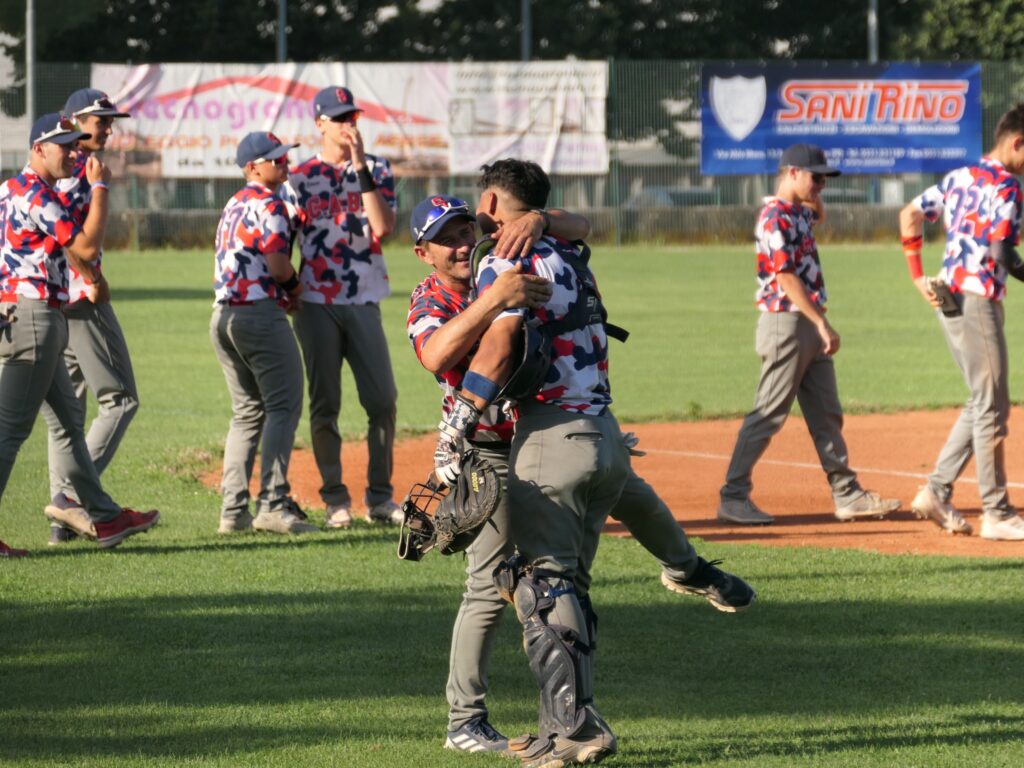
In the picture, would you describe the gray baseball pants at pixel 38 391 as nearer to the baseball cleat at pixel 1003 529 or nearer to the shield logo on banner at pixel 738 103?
the baseball cleat at pixel 1003 529

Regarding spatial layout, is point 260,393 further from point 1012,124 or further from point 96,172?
point 1012,124

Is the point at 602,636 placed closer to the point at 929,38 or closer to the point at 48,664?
the point at 48,664

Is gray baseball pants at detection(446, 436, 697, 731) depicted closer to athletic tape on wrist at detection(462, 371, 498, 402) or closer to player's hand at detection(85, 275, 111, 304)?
athletic tape on wrist at detection(462, 371, 498, 402)

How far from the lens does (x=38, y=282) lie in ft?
26.3

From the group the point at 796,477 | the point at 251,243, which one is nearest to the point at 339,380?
the point at 251,243

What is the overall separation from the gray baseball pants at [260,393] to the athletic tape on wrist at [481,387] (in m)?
4.10

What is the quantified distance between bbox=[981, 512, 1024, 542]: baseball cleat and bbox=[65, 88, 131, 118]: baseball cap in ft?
17.1

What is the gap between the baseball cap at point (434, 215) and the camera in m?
5.30

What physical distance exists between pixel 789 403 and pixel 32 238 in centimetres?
436

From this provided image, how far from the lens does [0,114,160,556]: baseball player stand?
7980 millimetres

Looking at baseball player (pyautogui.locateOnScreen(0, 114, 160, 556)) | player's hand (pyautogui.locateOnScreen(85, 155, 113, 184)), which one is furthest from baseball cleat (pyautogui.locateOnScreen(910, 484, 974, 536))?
player's hand (pyautogui.locateOnScreen(85, 155, 113, 184))

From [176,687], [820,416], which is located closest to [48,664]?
[176,687]

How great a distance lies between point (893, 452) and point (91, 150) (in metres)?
6.26

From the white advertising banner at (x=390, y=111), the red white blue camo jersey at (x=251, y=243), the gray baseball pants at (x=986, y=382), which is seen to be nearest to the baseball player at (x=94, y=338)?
the red white blue camo jersey at (x=251, y=243)
